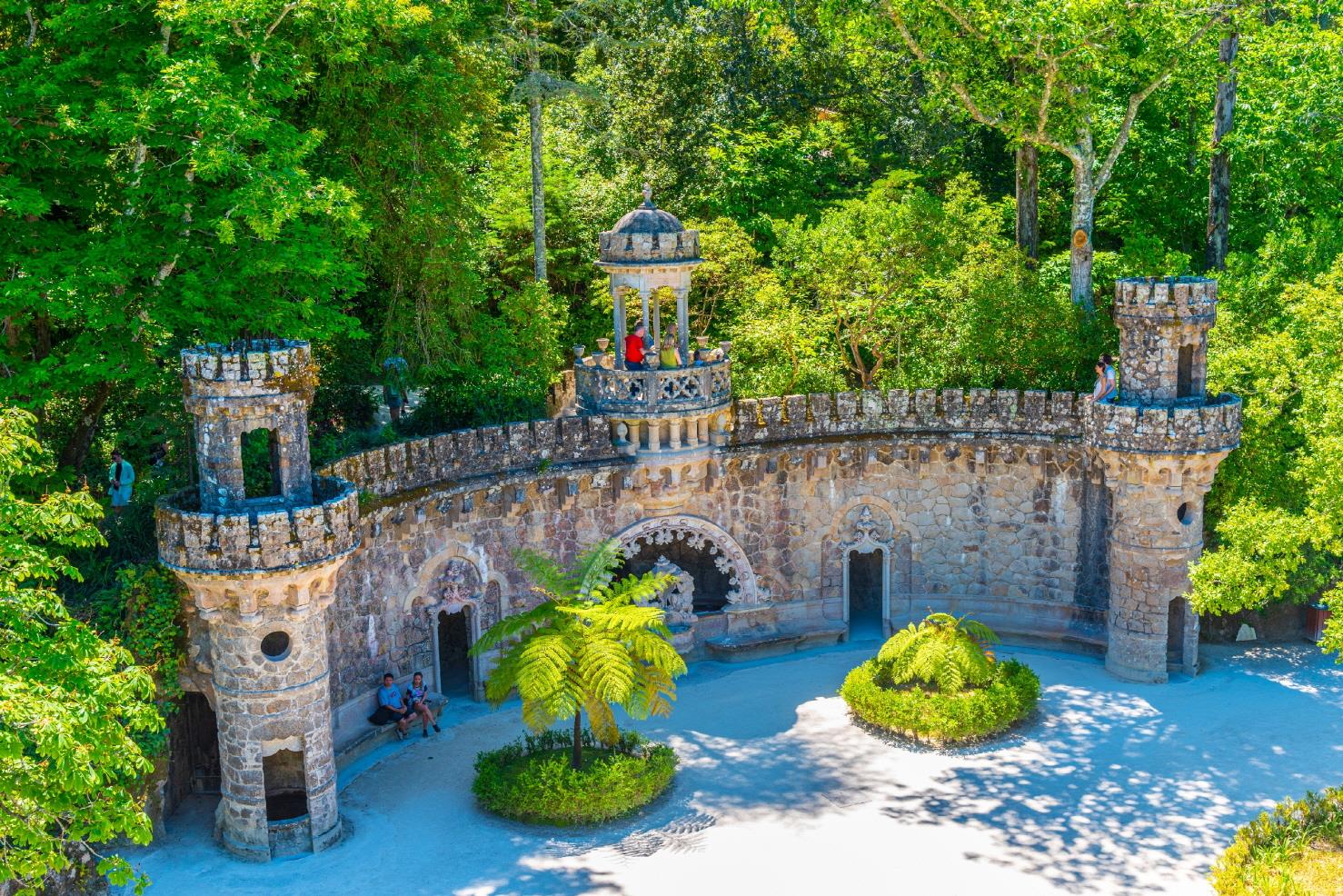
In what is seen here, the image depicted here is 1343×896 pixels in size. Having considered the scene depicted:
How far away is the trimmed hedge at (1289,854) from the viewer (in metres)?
21.3

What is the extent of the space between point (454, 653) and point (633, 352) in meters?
7.29

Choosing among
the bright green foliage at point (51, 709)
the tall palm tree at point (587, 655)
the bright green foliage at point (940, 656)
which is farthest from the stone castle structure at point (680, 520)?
the bright green foliage at point (51, 709)

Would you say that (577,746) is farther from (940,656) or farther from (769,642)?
(769,642)

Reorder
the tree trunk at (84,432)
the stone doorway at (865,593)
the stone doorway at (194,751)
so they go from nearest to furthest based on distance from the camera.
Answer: the stone doorway at (194,751)
the tree trunk at (84,432)
the stone doorway at (865,593)

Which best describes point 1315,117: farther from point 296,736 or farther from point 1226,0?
point 296,736

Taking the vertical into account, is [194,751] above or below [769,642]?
below

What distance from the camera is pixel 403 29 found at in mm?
29078

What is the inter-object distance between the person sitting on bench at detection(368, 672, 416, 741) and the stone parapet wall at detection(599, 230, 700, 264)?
9.01 meters

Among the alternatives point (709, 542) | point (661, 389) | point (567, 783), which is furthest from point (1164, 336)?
point (567, 783)

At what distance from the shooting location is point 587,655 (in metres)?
24.6

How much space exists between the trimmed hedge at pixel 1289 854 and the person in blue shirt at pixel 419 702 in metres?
13.6

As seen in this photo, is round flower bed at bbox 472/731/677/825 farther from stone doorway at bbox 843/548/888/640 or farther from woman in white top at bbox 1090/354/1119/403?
woman in white top at bbox 1090/354/1119/403

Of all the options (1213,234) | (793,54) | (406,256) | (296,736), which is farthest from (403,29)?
(1213,234)

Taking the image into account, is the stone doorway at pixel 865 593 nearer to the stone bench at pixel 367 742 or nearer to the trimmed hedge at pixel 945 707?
the trimmed hedge at pixel 945 707
